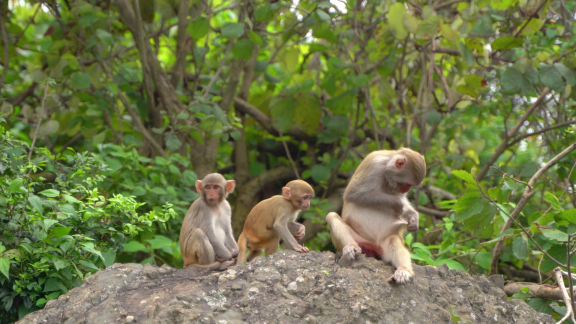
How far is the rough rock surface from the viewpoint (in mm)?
3209

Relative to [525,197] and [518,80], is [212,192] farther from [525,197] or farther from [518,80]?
[518,80]

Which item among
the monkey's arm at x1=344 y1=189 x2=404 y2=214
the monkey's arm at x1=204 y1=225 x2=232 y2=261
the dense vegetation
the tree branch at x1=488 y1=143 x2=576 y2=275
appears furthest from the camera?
the tree branch at x1=488 y1=143 x2=576 y2=275

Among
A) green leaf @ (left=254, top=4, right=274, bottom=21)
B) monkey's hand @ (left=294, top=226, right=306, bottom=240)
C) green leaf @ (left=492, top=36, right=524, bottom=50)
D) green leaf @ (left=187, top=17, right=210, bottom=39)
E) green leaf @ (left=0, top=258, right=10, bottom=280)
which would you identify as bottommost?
monkey's hand @ (left=294, top=226, right=306, bottom=240)

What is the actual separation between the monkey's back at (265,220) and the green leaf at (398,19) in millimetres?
2814

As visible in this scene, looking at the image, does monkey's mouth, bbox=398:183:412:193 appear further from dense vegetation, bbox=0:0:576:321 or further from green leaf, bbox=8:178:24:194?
green leaf, bbox=8:178:24:194

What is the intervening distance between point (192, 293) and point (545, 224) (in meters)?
3.15

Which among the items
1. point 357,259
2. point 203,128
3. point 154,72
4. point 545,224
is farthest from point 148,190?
point 545,224

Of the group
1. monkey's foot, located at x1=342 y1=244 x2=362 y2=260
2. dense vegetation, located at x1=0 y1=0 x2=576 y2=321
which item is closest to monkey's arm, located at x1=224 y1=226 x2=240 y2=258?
dense vegetation, located at x1=0 y1=0 x2=576 y2=321

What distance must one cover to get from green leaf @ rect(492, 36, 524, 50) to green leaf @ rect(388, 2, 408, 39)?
3.46 feet

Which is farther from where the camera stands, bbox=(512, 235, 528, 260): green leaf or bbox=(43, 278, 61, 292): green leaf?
bbox=(512, 235, 528, 260): green leaf

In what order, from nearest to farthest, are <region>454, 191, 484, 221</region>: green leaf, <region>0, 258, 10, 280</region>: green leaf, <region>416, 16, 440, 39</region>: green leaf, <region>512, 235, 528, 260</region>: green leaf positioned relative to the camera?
1. <region>0, 258, 10, 280</region>: green leaf
2. <region>454, 191, 484, 221</region>: green leaf
3. <region>512, 235, 528, 260</region>: green leaf
4. <region>416, 16, 440, 39</region>: green leaf

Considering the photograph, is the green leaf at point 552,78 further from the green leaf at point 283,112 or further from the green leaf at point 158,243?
the green leaf at point 158,243

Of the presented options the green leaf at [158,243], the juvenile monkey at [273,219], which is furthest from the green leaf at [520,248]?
the green leaf at [158,243]

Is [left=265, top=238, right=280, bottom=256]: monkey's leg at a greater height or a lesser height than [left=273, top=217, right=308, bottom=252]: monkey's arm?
lesser
